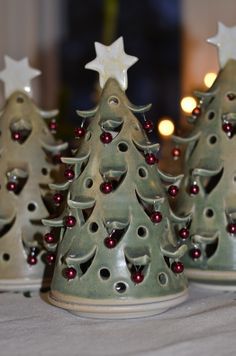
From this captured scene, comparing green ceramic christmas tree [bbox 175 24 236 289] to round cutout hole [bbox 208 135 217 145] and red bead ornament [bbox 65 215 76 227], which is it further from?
red bead ornament [bbox 65 215 76 227]

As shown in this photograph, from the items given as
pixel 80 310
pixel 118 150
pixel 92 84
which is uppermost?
pixel 118 150

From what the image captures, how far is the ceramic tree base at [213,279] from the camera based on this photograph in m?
0.71

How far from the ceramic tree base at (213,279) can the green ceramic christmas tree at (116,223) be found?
0.05 meters

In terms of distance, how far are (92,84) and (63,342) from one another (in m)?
2.28

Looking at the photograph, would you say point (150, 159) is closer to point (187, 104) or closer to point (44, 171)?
point (44, 171)

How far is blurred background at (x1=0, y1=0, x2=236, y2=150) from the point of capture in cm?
256

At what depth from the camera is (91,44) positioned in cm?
279

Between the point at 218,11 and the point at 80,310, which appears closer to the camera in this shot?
the point at 80,310

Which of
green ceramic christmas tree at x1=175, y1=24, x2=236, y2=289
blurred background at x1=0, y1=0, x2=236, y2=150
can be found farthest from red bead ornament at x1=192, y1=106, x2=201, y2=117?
blurred background at x1=0, y1=0, x2=236, y2=150

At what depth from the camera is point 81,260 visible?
25.5 inches

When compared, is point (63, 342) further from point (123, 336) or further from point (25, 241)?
point (25, 241)

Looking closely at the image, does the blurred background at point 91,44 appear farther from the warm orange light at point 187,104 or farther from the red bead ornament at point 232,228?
the red bead ornament at point 232,228

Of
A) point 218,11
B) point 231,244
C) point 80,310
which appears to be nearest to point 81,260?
point 80,310

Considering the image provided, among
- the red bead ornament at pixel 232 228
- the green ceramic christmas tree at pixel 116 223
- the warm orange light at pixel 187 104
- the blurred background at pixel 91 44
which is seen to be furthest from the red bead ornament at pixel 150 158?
the blurred background at pixel 91 44
